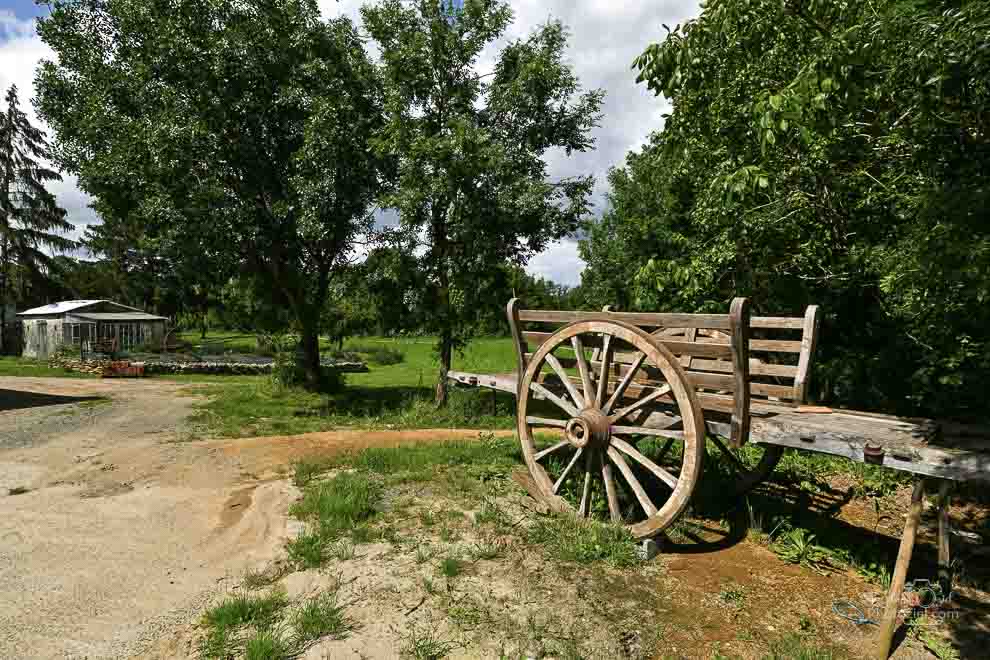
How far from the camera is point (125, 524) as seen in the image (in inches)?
208

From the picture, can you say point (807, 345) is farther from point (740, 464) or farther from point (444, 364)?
point (444, 364)

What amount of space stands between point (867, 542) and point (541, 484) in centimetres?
318

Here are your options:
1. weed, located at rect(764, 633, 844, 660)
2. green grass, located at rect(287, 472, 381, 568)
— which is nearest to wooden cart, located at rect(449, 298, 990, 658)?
weed, located at rect(764, 633, 844, 660)

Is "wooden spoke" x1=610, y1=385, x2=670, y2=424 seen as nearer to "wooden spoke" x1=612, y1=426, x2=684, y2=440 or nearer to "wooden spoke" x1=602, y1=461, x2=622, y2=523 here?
"wooden spoke" x1=612, y1=426, x2=684, y2=440

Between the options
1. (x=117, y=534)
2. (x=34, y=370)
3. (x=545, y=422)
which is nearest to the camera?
(x=117, y=534)

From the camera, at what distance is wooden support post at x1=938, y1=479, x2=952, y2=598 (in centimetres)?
334

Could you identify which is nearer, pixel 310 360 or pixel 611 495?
pixel 611 495

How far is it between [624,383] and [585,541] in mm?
1376

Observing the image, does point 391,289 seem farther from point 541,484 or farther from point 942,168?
point 942,168

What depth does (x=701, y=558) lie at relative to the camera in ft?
15.1

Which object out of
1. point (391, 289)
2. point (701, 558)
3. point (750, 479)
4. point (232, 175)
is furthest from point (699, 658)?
point (232, 175)

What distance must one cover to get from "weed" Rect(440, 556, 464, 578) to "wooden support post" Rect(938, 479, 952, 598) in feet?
10.8

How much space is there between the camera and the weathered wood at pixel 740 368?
3.79 meters

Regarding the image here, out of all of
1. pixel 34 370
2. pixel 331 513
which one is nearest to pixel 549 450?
pixel 331 513
